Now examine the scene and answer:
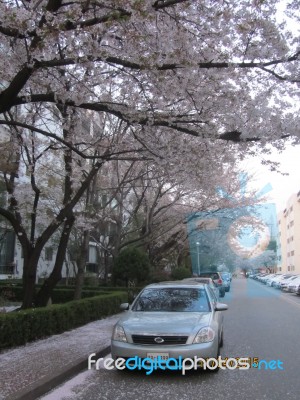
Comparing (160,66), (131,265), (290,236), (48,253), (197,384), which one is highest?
(290,236)

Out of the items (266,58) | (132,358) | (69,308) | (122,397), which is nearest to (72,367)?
(132,358)

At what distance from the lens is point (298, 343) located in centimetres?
949

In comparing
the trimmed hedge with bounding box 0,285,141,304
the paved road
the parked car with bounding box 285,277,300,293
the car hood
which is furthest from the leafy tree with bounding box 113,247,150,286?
the parked car with bounding box 285,277,300,293

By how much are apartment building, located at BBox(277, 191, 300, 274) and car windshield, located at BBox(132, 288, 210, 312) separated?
2733 inches

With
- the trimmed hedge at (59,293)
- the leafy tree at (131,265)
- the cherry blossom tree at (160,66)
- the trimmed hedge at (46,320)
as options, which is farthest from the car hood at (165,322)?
the leafy tree at (131,265)

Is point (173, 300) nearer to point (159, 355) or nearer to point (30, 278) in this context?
point (159, 355)

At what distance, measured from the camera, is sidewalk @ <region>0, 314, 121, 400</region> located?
5645 millimetres

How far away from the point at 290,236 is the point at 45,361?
270ft

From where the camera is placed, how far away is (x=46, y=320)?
9.94 meters

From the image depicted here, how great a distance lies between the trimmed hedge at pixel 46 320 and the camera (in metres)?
8.48

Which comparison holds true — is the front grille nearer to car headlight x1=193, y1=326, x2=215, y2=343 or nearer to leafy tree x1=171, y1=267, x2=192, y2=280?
car headlight x1=193, y1=326, x2=215, y2=343

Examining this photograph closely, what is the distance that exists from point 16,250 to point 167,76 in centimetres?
2065

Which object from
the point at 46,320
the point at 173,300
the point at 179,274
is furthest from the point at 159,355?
the point at 179,274

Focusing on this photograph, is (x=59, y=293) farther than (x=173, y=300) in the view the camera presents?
Yes
